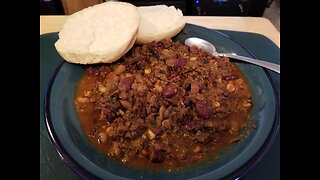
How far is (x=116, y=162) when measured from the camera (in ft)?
3.46

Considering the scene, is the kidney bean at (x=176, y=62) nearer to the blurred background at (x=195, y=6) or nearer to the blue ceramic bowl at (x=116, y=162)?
the blue ceramic bowl at (x=116, y=162)

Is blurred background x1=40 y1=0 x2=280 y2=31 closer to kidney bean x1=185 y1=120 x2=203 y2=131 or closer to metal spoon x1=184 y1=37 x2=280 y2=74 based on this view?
metal spoon x1=184 y1=37 x2=280 y2=74

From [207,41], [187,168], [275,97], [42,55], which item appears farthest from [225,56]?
[42,55]

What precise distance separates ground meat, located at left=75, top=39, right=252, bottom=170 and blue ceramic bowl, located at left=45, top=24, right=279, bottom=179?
0.11 ft

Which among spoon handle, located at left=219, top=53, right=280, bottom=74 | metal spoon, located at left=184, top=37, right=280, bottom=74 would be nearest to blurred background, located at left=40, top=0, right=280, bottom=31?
metal spoon, located at left=184, top=37, right=280, bottom=74

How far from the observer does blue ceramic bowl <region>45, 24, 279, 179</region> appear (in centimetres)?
99

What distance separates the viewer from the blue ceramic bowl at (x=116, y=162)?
39.1 inches

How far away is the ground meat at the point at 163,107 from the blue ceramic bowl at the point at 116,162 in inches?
1.3

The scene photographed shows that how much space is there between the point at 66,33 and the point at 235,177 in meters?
0.93

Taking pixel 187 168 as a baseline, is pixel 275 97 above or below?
above

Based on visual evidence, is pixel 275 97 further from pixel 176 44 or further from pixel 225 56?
pixel 176 44

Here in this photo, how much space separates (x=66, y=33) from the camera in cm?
142

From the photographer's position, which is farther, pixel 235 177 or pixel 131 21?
pixel 131 21

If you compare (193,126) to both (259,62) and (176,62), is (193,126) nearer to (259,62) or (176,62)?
(176,62)
